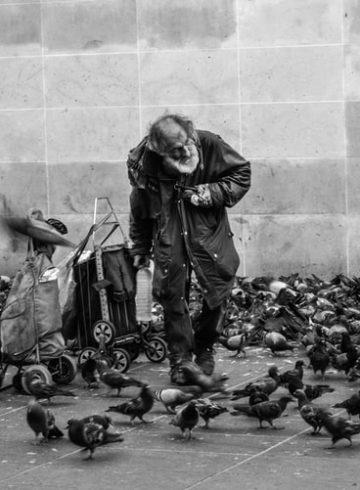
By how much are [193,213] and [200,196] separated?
21 centimetres

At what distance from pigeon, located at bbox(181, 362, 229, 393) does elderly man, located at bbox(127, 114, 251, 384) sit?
0.15 m

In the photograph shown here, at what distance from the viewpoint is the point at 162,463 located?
7.36 meters

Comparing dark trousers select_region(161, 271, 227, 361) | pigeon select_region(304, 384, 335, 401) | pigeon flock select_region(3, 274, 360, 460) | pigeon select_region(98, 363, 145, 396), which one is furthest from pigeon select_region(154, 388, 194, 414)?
dark trousers select_region(161, 271, 227, 361)

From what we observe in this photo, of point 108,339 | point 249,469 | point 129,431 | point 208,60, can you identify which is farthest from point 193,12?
point 249,469

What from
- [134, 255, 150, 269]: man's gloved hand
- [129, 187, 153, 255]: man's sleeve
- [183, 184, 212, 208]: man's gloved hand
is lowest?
[134, 255, 150, 269]: man's gloved hand

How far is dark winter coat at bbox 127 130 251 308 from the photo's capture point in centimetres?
949

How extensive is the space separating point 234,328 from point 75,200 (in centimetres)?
385

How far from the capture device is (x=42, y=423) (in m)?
7.88

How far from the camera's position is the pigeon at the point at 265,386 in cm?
867

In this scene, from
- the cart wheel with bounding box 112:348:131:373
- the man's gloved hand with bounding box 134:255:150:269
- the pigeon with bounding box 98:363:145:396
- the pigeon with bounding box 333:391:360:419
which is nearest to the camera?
the pigeon with bounding box 333:391:360:419

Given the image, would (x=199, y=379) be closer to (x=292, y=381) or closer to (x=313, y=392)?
(x=292, y=381)

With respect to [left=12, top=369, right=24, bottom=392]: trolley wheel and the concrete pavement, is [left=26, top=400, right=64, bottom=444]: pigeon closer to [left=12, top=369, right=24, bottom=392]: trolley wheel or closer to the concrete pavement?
the concrete pavement

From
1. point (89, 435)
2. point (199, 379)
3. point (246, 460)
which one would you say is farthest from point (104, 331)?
point (246, 460)

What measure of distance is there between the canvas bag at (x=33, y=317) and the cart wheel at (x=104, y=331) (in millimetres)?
439
